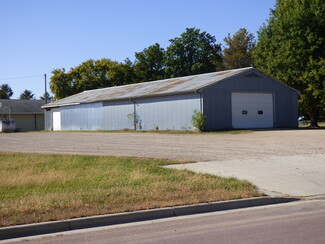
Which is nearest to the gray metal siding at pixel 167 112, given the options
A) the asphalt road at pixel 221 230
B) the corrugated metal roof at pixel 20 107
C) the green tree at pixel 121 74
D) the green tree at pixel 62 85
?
the asphalt road at pixel 221 230

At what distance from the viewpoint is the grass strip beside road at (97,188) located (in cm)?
791

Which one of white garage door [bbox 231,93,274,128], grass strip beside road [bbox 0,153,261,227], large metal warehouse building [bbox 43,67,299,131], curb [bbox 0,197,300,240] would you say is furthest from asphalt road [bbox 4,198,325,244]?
white garage door [bbox 231,93,274,128]

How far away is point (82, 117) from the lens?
41500 mm

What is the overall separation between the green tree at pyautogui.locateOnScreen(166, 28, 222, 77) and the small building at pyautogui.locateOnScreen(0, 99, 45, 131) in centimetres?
1919

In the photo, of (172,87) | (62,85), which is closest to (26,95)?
(62,85)

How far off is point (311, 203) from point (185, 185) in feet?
8.87

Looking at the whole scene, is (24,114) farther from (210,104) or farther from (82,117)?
(210,104)

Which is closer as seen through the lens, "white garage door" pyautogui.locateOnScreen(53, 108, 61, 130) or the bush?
the bush

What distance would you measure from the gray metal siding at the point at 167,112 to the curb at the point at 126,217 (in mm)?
21647

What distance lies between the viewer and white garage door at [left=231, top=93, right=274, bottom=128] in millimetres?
31984

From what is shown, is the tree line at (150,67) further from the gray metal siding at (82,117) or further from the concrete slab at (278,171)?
the concrete slab at (278,171)

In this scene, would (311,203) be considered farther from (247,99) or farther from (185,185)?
(247,99)

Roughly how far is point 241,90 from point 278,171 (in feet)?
67.5

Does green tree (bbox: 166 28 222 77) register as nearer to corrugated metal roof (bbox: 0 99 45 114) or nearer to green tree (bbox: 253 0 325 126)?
corrugated metal roof (bbox: 0 99 45 114)
